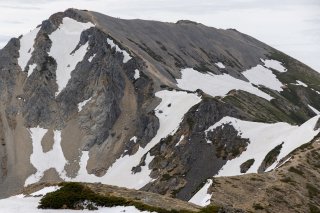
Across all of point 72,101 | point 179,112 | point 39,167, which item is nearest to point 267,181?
point 179,112

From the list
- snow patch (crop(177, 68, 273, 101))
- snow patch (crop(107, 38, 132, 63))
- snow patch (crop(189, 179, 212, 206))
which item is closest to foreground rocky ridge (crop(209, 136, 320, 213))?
snow patch (crop(189, 179, 212, 206))

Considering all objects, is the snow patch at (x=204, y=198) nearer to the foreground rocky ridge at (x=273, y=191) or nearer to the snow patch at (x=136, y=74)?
the foreground rocky ridge at (x=273, y=191)

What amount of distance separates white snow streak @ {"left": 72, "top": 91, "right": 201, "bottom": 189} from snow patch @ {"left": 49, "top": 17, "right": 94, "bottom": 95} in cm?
3687

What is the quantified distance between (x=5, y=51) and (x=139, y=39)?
5580 cm

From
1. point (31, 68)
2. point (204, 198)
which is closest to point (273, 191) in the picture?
point (204, 198)

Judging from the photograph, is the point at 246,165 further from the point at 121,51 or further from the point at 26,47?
the point at 26,47

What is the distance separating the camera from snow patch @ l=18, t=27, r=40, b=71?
565ft

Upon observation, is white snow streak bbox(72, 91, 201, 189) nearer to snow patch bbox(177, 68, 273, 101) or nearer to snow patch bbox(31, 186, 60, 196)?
snow patch bbox(177, 68, 273, 101)

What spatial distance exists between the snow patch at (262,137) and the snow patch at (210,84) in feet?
179

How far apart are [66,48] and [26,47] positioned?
731 inches

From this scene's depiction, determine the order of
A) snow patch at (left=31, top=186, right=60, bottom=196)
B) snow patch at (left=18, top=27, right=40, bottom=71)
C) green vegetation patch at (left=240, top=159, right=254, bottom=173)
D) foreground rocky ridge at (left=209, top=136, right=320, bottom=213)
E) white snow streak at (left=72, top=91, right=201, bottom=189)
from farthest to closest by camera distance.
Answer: snow patch at (left=18, top=27, right=40, bottom=71) < white snow streak at (left=72, top=91, right=201, bottom=189) < green vegetation patch at (left=240, top=159, right=254, bottom=173) < foreground rocky ridge at (left=209, top=136, right=320, bottom=213) < snow patch at (left=31, top=186, right=60, bottom=196)

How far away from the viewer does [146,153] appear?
420 ft

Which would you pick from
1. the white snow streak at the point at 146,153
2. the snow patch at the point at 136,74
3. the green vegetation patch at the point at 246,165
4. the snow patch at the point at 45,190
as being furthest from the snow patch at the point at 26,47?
the snow patch at the point at 45,190

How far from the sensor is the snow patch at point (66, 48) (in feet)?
538
